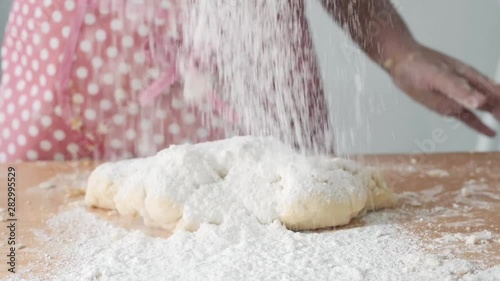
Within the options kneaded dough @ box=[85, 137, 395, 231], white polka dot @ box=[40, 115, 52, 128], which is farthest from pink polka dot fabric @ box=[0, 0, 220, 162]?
kneaded dough @ box=[85, 137, 395, 231]

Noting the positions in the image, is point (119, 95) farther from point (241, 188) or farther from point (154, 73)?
point (241, 188)

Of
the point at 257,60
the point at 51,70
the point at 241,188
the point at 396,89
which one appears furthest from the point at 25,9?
the point at 396,89

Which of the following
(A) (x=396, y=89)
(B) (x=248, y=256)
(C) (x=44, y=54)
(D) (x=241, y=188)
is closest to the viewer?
(B) (x=248, y=256)

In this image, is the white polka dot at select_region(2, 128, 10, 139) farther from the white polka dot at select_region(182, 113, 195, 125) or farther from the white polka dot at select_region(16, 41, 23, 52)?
the white polka dot at select_region(182, 113, 195, 125)

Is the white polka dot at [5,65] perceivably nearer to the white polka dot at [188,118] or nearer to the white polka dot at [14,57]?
the white polka dot at [14,57]

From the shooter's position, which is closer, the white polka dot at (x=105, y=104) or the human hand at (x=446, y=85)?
the human hand at (x=446, y=85)

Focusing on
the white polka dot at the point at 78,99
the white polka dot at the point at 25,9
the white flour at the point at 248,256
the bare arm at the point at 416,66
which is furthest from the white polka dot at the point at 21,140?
the bare arm at the point at 416,66

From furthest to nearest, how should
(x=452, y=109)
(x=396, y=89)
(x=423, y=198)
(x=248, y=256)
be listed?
(x=396, y=89)
(x=452, y=109)
(x=423, y=198)
(x=248, y=256)
